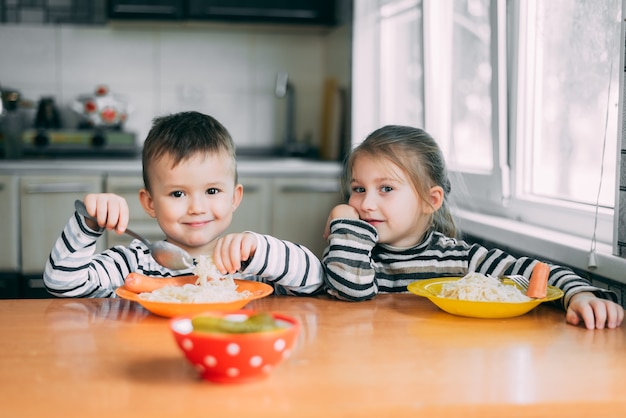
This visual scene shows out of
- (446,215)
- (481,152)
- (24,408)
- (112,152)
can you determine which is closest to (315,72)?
(112,152)

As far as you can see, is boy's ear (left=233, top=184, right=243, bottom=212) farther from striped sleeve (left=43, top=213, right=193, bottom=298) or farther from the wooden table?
the wooden table

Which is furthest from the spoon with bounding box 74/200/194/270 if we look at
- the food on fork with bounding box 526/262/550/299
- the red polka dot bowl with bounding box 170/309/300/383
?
the food on fork with bounding box 526/262/550/299

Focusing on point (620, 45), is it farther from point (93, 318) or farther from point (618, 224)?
point (93, 318)

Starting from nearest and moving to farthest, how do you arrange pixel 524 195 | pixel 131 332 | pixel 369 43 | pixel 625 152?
pixel 131 332 → pixel 625 152 → pixel 524 195 → pixel 369 43

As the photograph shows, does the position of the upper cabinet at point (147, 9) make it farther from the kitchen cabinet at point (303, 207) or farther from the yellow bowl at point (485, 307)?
the yellow bowl at point (485, 307)

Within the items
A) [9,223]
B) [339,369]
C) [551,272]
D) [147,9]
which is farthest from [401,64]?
[339,369]

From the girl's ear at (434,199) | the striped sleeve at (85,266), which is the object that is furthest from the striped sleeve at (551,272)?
the striped sleeve at (85,266)

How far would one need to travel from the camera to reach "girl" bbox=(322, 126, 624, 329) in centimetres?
146

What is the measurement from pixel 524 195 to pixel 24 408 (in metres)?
1.67

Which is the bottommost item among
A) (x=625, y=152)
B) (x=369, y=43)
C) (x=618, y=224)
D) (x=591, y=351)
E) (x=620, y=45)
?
(x=591, y=351)

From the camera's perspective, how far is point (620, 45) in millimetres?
1510

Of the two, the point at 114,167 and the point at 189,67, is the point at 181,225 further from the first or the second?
the point at 189,67

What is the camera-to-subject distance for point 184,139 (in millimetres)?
1573

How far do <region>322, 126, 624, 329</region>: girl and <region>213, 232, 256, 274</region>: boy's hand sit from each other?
18 centimetres
